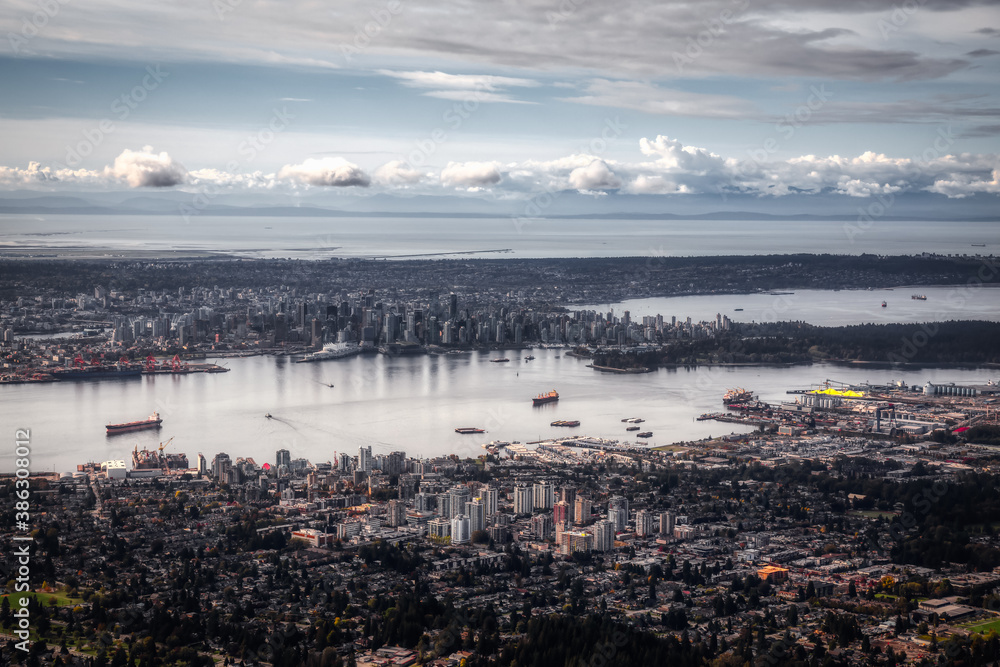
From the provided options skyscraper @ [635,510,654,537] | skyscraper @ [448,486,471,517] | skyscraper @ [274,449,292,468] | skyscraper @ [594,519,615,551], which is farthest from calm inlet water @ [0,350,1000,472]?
skyscraper @ [594,519,615,551]

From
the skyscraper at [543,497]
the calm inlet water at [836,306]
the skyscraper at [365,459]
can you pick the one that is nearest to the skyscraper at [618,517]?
the skyscraper at [543,497]

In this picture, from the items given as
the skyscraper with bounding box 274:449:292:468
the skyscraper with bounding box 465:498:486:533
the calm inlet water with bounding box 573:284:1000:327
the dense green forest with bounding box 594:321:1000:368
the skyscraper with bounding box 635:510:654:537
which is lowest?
the skyscraper with bounding box 635:510:654:537

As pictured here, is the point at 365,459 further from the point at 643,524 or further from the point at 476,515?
the point at 643,524

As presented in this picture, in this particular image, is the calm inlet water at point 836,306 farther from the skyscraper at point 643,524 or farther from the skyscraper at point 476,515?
the skyscraper at point 476,515

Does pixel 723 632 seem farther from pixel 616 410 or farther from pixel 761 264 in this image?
pixel 761 264

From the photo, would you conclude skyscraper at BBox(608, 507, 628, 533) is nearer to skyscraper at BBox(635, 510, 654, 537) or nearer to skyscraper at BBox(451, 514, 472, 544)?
skyscraper at BBox(635, 510, 654, 537)

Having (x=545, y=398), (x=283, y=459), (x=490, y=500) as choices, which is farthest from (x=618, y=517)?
(x=545, y=398)
